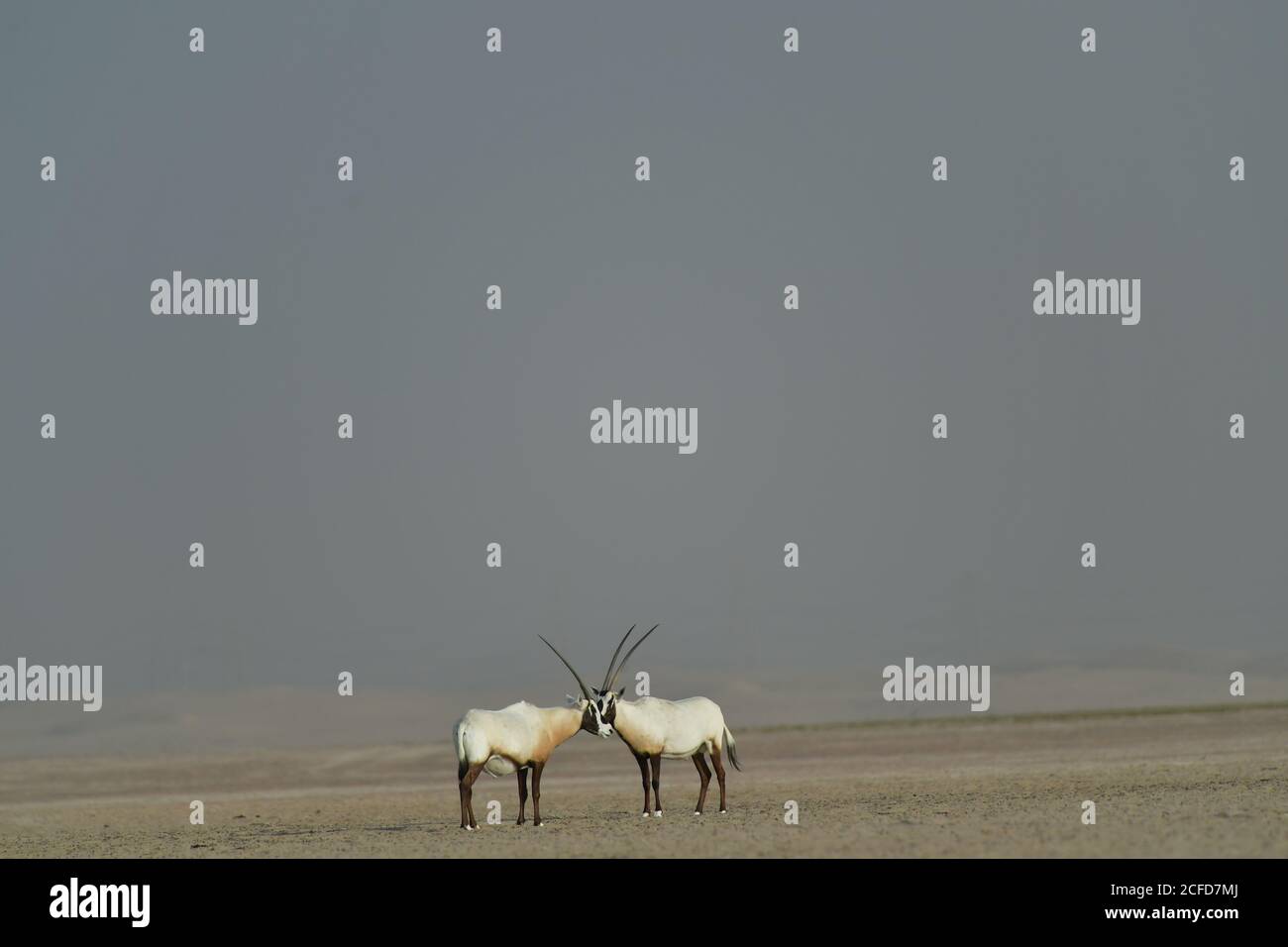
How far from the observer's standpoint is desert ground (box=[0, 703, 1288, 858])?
21250mm

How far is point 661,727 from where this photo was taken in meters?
26.6

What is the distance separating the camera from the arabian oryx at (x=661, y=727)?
2636cm

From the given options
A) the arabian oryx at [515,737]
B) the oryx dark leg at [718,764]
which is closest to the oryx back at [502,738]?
the arabian oryx at [515,737]

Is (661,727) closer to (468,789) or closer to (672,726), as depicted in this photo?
(672,726)

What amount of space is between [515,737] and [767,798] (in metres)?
8.22

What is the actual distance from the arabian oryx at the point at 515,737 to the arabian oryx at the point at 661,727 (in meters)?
0.29

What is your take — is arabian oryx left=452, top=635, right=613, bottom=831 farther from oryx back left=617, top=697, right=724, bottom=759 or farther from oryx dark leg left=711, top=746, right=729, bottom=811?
oryx dark leg left=711, top=746, right=729, bottom=811

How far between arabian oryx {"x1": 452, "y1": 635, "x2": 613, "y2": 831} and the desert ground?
0.83 meters

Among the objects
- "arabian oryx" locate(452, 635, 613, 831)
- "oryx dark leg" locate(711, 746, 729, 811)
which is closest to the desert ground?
"oryx dark leg" locate(711, 746, 729, 811)

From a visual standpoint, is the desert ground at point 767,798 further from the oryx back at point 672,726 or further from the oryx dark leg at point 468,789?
the oryx back at point 672,726

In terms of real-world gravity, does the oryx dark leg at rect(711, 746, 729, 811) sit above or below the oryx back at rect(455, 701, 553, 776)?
below

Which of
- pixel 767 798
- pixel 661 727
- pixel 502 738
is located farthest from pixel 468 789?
pixel 767 798
